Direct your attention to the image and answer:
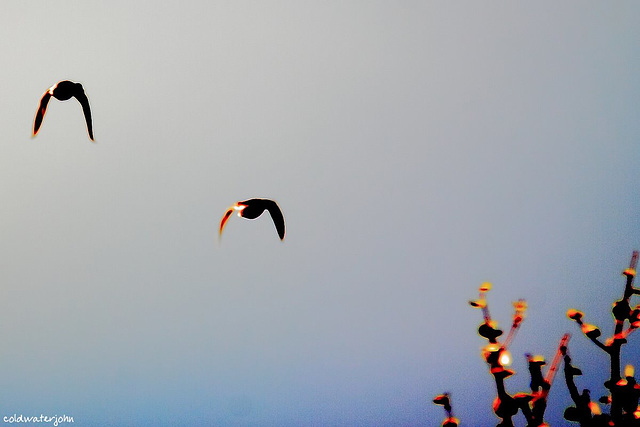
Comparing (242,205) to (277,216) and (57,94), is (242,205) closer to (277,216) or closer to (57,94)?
(277,216)

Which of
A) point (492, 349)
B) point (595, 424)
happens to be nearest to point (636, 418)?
point (595, 424)

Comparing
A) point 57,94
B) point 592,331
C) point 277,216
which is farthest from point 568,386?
point 57,94

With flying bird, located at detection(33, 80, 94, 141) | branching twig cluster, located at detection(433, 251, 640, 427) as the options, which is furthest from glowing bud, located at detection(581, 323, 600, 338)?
flying bird, located at detection(33, 80, 94, 141)

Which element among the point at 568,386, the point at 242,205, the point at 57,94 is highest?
the point at 57,94

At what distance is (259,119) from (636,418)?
166 centimetres

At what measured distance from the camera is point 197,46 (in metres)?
2.06

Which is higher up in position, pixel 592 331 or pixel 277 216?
pixel 277 216

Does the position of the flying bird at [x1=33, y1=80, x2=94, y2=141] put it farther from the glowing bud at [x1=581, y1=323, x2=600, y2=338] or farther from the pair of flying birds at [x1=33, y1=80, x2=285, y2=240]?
the glowing bud at [x1=581, y1=323, x2=600, y2=338]

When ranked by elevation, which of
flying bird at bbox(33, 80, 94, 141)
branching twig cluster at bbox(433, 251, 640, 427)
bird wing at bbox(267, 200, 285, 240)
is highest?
flying bird at bbox(33, 80, 94, 141)

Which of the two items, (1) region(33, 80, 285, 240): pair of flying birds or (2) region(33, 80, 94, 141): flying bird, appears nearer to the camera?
(1) region(33, 80, 285, 240): pair of flying birds

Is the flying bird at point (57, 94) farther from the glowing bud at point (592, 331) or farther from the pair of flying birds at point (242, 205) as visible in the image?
the glowing bud at point (592, 331)

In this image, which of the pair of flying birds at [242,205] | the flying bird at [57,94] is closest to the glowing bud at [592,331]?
the pair of flying birds at [242,205]

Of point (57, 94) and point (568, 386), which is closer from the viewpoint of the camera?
A: point (568, 386)

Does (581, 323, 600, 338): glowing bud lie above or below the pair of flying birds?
below
